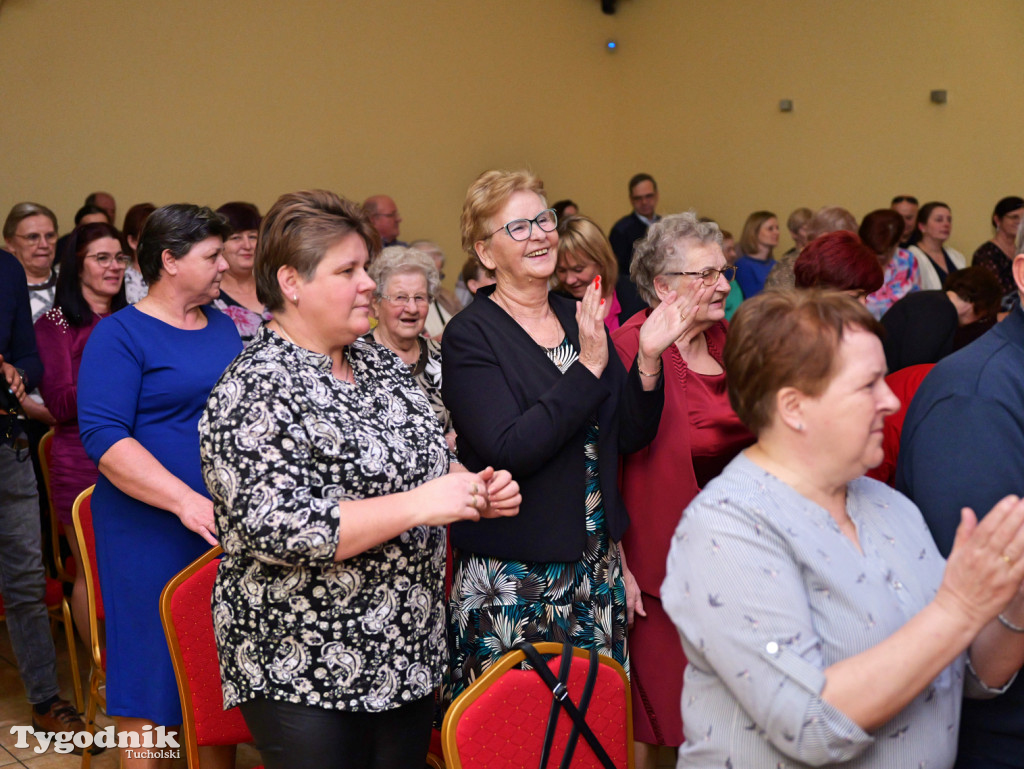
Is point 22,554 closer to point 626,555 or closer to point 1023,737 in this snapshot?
point 626,555

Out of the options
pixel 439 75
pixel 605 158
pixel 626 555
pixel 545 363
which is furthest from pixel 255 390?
pixel 605 158

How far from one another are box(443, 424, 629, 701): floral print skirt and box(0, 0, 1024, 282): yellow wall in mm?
5501

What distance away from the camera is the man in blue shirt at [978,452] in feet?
4.83

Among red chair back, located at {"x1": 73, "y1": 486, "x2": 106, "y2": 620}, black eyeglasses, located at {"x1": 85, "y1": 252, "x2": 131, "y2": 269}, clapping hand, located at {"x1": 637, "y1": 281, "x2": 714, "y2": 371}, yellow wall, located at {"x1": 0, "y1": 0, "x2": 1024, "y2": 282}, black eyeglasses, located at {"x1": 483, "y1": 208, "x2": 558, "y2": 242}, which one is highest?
yellow wall, located at {"x1": 0, "y1": 0, "x2": 1024, "y2": 282}

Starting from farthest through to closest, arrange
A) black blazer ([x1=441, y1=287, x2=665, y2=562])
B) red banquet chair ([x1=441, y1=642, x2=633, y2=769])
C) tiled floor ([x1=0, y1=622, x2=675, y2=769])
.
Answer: tiled floor ([x1=0, y1=622, x2=675, y2=769])
black blazer ([x1=441, y1=287, x2=665, y2=562])
red banquet chair ([x1=441, y1=642, x2=633, y2=769])

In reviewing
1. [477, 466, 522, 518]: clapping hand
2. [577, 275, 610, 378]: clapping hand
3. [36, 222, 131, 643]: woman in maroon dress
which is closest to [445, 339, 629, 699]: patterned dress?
[577, 275, 610, 378]: clapping hand

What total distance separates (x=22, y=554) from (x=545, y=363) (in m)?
2.09

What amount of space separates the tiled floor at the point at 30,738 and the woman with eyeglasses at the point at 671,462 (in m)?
0.88

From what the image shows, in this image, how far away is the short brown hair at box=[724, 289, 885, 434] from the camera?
4.39ft

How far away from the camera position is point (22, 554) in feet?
10.7

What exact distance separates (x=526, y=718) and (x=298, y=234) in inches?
38.4

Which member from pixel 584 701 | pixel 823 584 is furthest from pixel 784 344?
pixel 584 701

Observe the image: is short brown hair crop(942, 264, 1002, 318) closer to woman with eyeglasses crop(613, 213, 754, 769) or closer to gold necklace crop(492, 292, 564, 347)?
woman with eyeglasses crop(613, 213, 754, 769)

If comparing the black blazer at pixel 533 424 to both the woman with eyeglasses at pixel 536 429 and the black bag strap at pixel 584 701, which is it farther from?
the black bag strap at pixel 584 701
